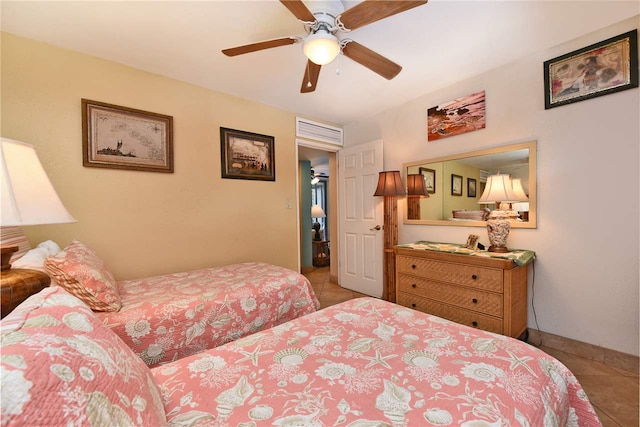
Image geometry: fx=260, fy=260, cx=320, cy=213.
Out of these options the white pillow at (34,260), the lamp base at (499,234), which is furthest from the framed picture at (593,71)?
the white pillow at (34,260)

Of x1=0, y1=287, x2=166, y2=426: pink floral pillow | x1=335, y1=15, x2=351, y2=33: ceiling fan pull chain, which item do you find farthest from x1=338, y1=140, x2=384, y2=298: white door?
x1=0, y1=287, x2=166, y2=426: pink floral pillow

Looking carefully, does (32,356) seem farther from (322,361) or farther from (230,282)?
(230,282)

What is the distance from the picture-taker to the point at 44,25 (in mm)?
1871

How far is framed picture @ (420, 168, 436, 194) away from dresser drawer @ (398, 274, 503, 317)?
105 cm

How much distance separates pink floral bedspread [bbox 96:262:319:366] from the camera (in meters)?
1.50

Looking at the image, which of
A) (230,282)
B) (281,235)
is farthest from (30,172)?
(281,235)

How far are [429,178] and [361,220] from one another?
3.51 ft

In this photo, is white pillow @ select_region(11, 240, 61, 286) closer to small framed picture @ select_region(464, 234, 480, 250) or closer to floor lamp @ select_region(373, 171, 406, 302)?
floor lamp @ select_region(373, 171, 406, 302)

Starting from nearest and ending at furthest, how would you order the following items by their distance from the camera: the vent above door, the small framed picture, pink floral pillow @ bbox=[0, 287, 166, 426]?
pink floral pillow @ bbox=[0, 287, 166, 426]
the small framed picture
the vent above door

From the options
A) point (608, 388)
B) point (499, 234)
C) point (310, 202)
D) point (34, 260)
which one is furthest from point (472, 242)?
point (34, 260)

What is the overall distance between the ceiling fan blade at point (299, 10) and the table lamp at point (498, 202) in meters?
2.12

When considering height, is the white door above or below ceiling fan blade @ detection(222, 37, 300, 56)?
below

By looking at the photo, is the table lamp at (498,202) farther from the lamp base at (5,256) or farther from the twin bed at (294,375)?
the lamp base at (5,256)

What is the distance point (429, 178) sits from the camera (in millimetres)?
3031
